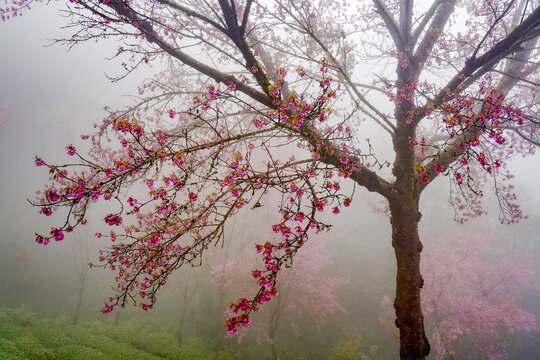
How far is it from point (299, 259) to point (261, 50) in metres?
9.06

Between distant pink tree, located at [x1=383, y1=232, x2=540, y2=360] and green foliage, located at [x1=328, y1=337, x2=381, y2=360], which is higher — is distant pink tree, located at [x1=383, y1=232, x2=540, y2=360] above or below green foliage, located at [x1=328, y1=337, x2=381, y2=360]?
above

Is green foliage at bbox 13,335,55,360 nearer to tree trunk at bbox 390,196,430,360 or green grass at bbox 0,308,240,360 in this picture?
green grass at bbox 0,308,240,360

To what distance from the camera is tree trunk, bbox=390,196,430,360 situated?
3551mm

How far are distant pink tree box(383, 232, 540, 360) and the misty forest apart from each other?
0.42 feet

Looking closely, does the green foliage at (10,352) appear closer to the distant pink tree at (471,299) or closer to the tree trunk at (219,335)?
the tree trunk at (219,335)

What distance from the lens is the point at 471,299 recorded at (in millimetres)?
12523

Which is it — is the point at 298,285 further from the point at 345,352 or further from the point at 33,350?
the point at 33,350

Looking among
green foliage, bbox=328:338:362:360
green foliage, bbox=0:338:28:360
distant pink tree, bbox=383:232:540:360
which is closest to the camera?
green foliage, bbox=0:338:28:360

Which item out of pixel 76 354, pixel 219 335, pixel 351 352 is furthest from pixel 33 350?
pixel 351 352

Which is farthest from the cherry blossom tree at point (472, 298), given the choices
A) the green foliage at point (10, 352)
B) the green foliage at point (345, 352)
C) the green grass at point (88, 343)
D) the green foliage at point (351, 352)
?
the green foliage at point (10, 352)

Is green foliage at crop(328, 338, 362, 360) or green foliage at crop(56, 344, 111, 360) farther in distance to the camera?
green foliage at crop(328, 338, 362, 360)

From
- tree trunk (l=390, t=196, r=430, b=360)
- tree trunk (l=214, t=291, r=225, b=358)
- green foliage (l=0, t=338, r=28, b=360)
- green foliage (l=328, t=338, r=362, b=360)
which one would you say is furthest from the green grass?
tree trunk (l=390, t=196, r=430, b=360)

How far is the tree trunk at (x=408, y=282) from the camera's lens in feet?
11.6

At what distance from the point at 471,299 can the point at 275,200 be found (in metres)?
11.1
